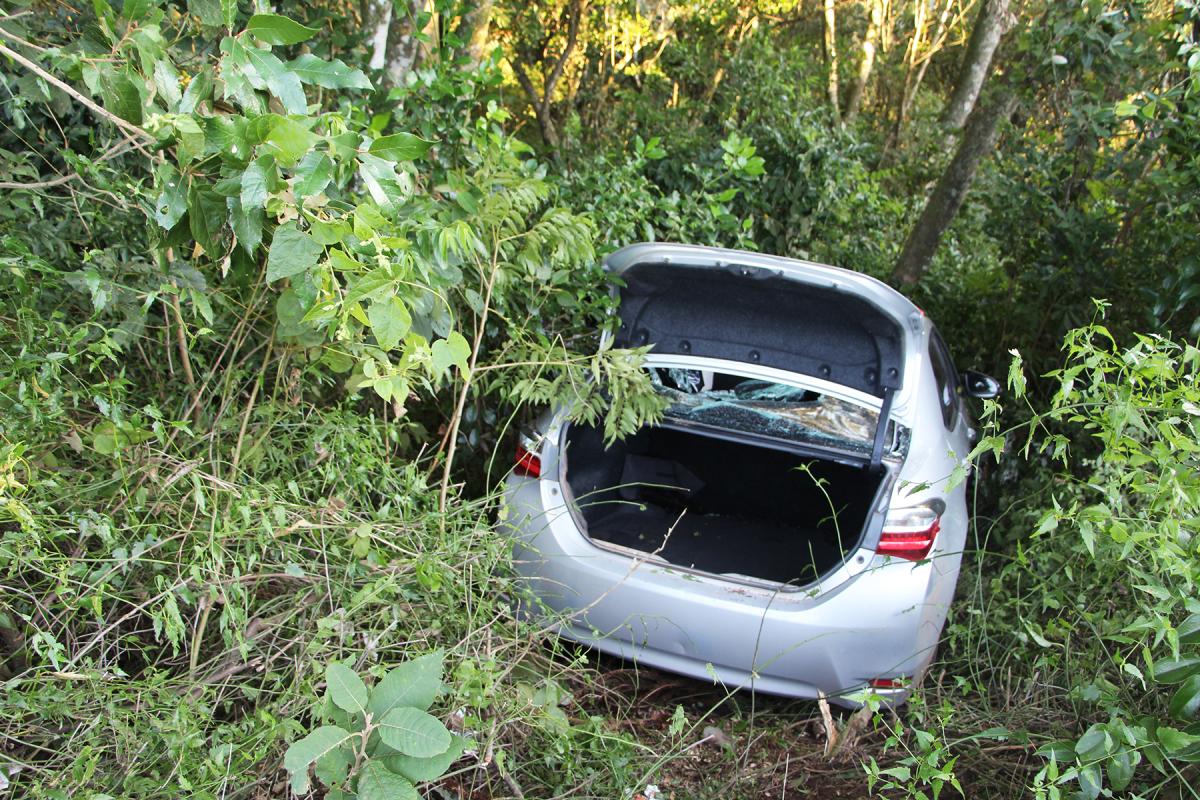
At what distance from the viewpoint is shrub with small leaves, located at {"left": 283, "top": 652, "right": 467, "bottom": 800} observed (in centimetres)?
186

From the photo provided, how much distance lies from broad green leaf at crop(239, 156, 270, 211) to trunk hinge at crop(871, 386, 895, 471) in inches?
94.1

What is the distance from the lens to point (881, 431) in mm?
3426

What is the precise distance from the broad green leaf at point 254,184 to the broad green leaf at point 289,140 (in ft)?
0.11

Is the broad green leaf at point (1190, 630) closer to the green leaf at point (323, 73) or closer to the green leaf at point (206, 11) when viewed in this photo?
the green leaf at point (323, 73)

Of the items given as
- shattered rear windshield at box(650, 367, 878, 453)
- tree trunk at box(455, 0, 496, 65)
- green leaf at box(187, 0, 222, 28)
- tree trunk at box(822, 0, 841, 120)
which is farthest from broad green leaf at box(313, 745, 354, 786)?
tree trunk at box(822, 0, 841, 120)

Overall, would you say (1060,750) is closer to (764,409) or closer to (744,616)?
(744,616)

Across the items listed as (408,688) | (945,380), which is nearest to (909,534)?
(945,380)

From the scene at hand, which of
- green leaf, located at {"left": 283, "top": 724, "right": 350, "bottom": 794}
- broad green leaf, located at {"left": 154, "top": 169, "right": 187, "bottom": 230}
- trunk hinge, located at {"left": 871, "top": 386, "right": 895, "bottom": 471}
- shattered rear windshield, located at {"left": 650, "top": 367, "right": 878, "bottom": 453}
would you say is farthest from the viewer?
shattered rear windshield, located at {"left": 650, "top": 367, "right": 878, "bottom": 453}

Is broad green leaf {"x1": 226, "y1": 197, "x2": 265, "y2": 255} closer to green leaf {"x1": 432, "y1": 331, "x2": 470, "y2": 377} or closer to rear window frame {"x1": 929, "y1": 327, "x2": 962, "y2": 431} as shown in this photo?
green leaf {"x1": 432, "y1": 331, "x2": 470, "y2": 377}

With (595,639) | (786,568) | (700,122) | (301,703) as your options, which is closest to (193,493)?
(301,703)

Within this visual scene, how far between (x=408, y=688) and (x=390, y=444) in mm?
1652

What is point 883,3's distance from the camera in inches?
498

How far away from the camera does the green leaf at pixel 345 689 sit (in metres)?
1.92

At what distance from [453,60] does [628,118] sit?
5.75 m
